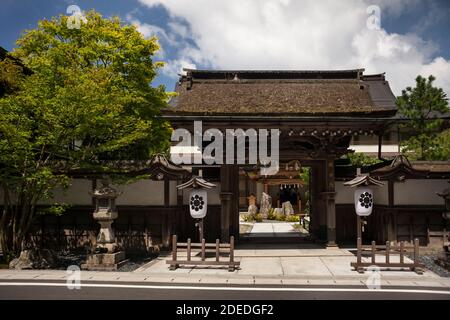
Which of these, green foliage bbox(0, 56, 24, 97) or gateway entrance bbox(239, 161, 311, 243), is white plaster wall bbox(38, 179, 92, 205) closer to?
green foliage bbox(0, 56, 24, 97)

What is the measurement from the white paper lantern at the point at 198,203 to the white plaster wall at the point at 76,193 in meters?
4.86

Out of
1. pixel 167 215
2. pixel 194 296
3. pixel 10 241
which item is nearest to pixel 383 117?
pixel 167 215

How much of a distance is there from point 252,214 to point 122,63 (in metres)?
15.9

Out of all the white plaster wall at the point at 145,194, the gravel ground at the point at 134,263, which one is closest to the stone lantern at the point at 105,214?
the gravel ground at the point at 134,263

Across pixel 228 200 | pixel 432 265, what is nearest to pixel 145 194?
pixel 228 200

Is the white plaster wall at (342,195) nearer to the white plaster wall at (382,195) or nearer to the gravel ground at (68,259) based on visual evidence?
the white plaster wall at (382,195)

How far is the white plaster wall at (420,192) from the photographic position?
13.9m

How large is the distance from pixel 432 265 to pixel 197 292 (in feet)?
25.1

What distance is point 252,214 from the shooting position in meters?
28.8

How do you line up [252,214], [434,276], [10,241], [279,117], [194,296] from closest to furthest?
1. [194,296]
2. [434,276]
3. [10,241]
4. [279,117]
5. [252,214]

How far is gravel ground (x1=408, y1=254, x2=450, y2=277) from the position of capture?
10148 millimetres

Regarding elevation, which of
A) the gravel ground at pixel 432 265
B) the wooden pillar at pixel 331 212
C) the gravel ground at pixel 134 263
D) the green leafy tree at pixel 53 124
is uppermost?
the green leafy tree at pixel 53 124

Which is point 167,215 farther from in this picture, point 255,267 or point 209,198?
point 255,267

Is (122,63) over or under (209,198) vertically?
over
